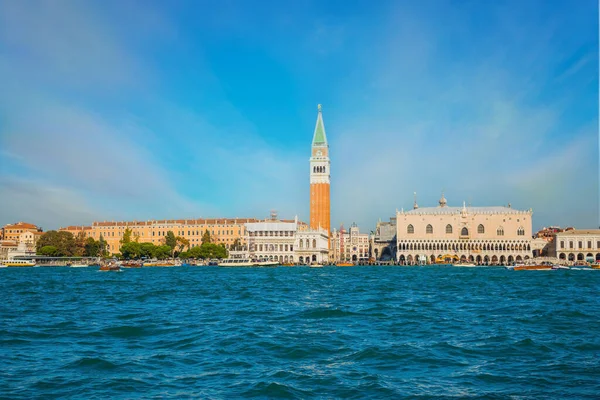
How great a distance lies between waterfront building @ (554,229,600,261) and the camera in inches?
3381

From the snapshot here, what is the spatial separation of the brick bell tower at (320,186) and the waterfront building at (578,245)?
123 ft

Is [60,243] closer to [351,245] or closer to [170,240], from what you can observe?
[170,240]

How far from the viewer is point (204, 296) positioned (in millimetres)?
26672

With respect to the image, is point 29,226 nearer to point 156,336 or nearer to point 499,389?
point 156,336

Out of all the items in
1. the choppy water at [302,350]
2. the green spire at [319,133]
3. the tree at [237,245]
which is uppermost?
the green spire at [319,133]

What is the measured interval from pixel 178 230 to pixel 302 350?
97456 mm

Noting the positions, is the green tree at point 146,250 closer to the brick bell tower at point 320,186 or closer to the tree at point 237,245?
the tree at point 237,245

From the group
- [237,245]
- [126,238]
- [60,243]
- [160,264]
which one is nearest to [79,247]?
[60,243]

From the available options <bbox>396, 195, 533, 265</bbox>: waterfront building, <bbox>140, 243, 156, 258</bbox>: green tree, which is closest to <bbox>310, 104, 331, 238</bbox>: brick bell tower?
<bbox>396, 195, 533, 265</bbox>: waterfront building

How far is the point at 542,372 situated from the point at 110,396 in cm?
737

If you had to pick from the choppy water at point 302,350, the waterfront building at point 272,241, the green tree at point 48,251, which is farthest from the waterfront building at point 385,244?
the choppy water at point 302,350

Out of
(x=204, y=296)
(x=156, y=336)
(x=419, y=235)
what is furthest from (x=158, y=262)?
(x=156, y=336)

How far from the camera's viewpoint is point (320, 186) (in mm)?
102750

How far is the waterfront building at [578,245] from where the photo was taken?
8588 centimetres
